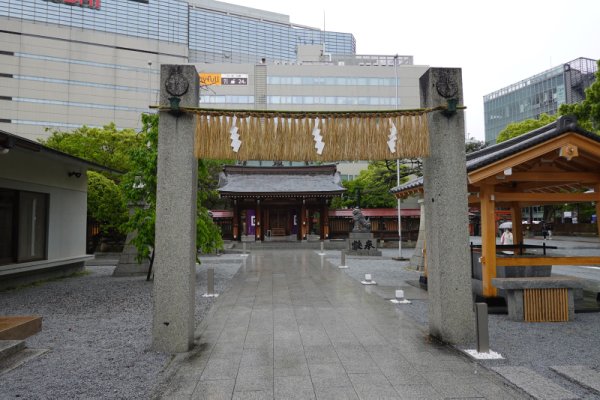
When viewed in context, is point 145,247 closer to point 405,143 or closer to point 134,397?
point 134,397

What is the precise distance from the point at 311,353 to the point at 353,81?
55.3 metres

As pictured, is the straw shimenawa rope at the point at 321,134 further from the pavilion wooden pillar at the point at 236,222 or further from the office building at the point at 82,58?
the office building at the point at 82,58

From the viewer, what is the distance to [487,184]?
8.53m

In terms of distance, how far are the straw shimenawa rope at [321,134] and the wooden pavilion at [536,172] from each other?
2.78 meters

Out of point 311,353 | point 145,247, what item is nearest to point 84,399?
point 311,353

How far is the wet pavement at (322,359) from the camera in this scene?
4281mm

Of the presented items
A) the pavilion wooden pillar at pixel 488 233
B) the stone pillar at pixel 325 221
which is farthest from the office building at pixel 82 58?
the pavilion wooden pillar at pixel 488 233

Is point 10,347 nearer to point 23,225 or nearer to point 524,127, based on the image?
point 23,225

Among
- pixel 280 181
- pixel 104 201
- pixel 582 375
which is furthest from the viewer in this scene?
pixel 280 181

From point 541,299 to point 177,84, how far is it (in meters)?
8.50

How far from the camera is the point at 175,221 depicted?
5.61m

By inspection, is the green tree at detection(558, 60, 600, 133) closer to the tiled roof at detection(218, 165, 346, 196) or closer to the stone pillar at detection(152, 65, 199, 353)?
the tiled roof at detection(218, 165, 346, 196)

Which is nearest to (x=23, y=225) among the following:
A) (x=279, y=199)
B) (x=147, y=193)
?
(x=147, y=193)

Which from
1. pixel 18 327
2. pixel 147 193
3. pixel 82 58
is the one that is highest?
pixel 82 58
